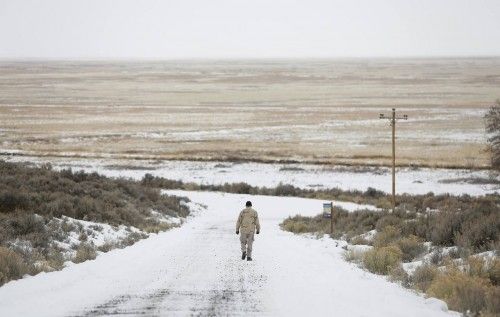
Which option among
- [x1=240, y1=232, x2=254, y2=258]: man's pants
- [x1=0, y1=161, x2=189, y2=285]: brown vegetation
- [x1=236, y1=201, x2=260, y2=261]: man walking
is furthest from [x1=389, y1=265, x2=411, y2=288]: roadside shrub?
[x1=0, y1=161, x2=189, y2=285]: brown vegetation

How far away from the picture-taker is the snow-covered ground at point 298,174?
45.7m

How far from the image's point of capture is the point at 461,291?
352 inches

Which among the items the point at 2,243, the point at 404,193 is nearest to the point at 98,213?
the point at 2,243

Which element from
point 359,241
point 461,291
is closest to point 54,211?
point 359,241

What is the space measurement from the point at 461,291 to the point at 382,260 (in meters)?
3.91

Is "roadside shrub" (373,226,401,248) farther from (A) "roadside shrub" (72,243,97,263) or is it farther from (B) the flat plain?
(B) the flat plain

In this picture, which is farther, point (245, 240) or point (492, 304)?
point (245, 240)

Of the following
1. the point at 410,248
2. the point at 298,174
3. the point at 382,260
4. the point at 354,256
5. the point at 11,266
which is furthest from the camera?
the point at 298,174

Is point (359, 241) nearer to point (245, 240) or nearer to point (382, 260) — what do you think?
point (245, 240)

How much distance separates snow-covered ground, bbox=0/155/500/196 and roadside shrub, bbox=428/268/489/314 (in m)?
33.7

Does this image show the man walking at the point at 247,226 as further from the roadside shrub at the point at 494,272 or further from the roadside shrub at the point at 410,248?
the roadside shrub at the point at 494,272

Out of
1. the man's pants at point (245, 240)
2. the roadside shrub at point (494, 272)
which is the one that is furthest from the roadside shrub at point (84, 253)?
the roadside shrub at point (494, 272)

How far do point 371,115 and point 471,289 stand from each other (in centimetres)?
8577

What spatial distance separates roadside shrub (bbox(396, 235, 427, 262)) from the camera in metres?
13.7
